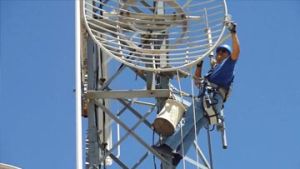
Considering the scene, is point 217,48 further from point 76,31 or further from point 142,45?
point 76,31

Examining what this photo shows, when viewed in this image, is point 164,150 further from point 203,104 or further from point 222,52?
point 222,52

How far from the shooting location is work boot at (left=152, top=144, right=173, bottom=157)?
12.8 m

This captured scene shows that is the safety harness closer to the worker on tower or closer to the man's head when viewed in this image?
the worker on tower

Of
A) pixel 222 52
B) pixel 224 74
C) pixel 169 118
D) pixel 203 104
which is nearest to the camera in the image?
pixel 169 118

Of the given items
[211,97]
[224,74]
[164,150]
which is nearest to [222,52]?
[224,74]

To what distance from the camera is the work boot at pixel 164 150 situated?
505 inches

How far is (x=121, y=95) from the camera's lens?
1311cm

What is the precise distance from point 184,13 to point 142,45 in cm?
78

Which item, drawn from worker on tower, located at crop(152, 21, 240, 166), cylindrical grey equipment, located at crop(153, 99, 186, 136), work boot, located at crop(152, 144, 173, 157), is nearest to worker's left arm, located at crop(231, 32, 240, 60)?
worker on tower, located at crop(152, 21, 240, 166)

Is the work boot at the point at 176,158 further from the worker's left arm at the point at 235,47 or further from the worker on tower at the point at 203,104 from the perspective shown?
the worker's left arm at the point at 235,47

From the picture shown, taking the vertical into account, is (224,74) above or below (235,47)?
below

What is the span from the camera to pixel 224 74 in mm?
13125

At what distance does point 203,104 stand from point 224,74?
519mm

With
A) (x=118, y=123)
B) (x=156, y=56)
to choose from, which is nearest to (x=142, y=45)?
(x=156, y=56)
